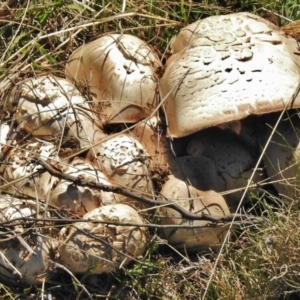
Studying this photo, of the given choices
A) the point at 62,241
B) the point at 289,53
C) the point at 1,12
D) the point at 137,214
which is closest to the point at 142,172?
the point at 137,214

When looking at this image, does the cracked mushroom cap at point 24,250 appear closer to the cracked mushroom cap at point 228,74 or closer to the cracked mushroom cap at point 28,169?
the cracked mushroom cap at point 28,169

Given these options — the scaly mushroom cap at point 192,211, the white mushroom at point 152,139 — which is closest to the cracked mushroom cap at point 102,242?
the scaly mushroom cap at point 192,211

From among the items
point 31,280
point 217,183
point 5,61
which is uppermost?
point 5,61

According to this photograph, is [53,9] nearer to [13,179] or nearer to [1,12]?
[1,12]

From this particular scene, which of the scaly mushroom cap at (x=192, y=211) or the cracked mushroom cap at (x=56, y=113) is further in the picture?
the cracked mushroom cap at (x=56, y=113)

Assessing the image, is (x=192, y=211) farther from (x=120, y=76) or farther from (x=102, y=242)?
(x=120, y=76)

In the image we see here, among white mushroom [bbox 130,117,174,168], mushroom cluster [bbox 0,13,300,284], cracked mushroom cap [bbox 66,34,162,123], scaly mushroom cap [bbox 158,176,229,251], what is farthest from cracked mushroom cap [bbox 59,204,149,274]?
cracked mushroom cap [bbox 66,34,162,123]
